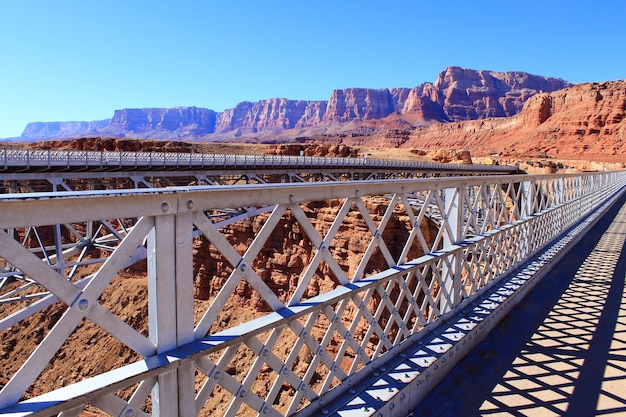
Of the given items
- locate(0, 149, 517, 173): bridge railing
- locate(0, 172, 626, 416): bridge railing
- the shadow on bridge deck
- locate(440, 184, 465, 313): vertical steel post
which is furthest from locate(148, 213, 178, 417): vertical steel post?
locate(0, 149, 517, 173): bridge railing

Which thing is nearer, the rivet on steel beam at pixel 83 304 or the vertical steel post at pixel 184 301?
the rivet on steel beam at pixel 83 304

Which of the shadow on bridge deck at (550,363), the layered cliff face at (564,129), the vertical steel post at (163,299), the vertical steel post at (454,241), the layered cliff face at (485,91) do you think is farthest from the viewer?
the layered cliff face at (485,91)

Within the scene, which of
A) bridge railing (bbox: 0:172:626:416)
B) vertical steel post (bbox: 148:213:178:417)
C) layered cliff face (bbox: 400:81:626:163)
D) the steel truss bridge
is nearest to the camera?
bridge railing (bbox: 0:172:626:416)

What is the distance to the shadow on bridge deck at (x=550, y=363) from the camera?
3.01m

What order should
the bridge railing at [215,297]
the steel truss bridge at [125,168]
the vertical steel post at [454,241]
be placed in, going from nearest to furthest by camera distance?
1. the bridge railing at [215,297]
2. the vertical steel post at [454,241]
3. the steel truss bridge at [125,168]

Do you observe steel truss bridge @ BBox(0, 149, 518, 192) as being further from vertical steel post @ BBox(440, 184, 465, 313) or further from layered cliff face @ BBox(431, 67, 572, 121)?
layered cliff face @ BBox(431, 67, 572, 121)

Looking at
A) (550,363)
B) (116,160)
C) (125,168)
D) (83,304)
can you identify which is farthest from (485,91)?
(83,304)

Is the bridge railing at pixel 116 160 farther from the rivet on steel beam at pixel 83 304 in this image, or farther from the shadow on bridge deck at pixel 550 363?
the shadow on bridge deck at pixel 550 363

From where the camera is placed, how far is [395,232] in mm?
19094

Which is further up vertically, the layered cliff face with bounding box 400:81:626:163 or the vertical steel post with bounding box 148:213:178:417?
the layered cliff face with bounding box 400:81:626:163

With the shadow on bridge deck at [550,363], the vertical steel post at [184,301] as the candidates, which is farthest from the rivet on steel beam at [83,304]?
the shadow on bridge deck at [550,363]

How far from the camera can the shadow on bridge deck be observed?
301cm

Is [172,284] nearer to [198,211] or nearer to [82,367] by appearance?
[198,211]

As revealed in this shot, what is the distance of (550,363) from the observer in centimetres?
360
